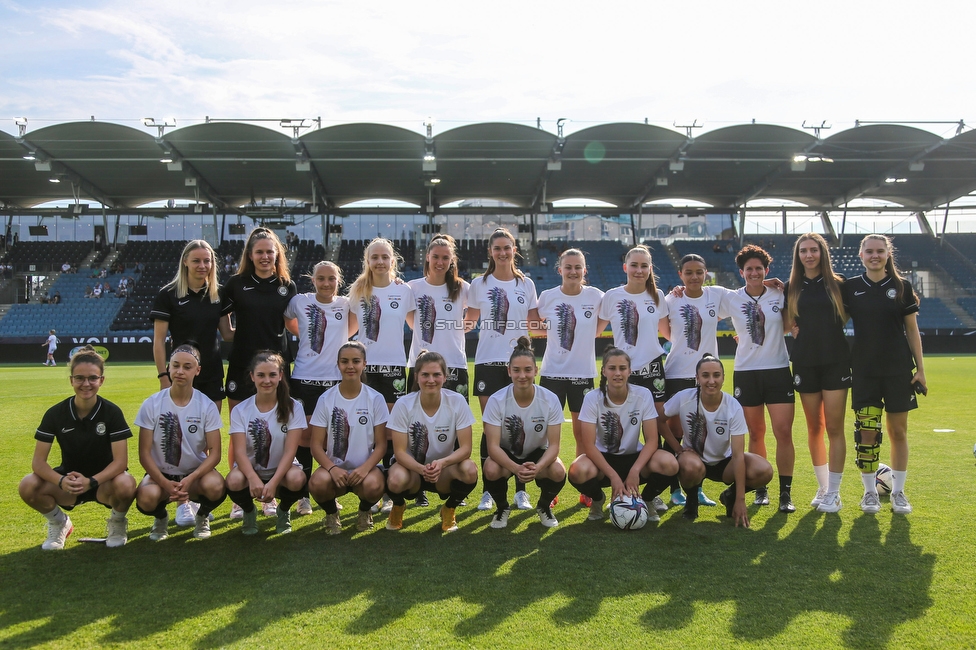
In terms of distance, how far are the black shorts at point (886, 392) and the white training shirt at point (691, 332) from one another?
969mm

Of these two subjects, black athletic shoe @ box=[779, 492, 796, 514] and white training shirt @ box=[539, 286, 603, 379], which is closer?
black athletic shoe @ box=[779, 492, 796, 514]

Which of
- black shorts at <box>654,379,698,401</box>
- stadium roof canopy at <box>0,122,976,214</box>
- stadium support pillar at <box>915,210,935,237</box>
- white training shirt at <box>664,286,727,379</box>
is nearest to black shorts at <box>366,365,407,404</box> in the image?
black shorts at <box>654,379,698,401</box>

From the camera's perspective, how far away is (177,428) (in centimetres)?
419

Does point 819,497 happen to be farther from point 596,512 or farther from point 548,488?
point 548,488

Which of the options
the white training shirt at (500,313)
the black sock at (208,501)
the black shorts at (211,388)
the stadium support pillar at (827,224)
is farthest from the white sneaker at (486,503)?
the stadium support pillar at (827,224)

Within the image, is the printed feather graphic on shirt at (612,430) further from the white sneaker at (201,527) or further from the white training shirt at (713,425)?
the white sneaker at (201,527)

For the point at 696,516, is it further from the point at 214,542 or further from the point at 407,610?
the point at 214,542

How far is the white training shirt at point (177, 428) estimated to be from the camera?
4.16 meters

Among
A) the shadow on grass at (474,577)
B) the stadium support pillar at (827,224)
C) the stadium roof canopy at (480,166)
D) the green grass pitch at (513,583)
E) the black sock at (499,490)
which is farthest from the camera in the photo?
the stadium support pillar at (827,224)

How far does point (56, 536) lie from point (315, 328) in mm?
1945

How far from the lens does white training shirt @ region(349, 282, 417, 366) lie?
4.86 metres

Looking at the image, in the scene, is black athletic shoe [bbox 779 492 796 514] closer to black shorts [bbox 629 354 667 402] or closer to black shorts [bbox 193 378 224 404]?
black shorts [bbox 629 354 667 402]

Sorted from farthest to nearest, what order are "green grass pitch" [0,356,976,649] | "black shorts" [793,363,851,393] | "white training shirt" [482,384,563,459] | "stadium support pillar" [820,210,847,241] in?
"stadium support pillar" [820,210,847,241]
"black shorts" [793,363,851,393]
"white training shirt" [482,384,563,459]
"green grass pitch" [0,356,976,649]

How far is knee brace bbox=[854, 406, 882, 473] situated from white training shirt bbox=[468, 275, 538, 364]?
238 centimetres
